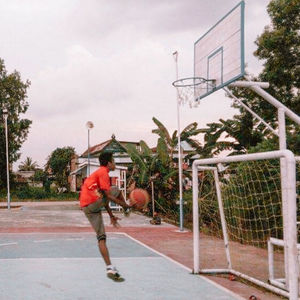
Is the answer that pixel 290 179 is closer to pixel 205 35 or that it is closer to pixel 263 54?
pixel 205 35

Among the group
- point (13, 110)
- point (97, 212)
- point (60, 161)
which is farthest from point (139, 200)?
point (60, 161)

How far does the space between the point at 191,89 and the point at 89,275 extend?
5070mm

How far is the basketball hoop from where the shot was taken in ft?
37.9

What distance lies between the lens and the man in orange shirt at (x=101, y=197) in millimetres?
7164

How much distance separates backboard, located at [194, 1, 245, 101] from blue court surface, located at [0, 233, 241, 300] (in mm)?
3929

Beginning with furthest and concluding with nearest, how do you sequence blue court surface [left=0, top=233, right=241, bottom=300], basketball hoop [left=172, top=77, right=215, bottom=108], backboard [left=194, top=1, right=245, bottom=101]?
1. basketball hoop [left=172, top=77, right=215, bottom=108]
2. backboard [left=194, top=1, right=245, bottom=101]
3. blue court surface [left=0, top=233, right=241, bottom=300]

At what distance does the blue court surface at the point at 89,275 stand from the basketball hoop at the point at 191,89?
144 inches

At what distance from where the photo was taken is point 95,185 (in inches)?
285

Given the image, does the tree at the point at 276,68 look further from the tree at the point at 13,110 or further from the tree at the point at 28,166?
the tree at the point at 28,166

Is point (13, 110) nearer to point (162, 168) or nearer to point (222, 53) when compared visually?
point (162, 168)

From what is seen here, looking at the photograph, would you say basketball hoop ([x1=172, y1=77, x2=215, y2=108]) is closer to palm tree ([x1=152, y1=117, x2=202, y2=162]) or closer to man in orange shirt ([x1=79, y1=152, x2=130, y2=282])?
man in orange shirt ([x1=79, y1=152, x2=130, y2=282])

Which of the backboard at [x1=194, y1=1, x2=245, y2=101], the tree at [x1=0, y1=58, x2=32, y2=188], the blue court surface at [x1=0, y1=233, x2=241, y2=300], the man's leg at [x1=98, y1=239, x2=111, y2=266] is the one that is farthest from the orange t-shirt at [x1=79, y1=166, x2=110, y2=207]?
the tree at [x1=0, y1=58, x2=32, y2=188]

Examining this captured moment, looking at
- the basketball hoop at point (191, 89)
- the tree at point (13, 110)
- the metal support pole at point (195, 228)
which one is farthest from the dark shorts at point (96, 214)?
the tree at point (13, 110)

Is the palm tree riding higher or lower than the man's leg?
higher
